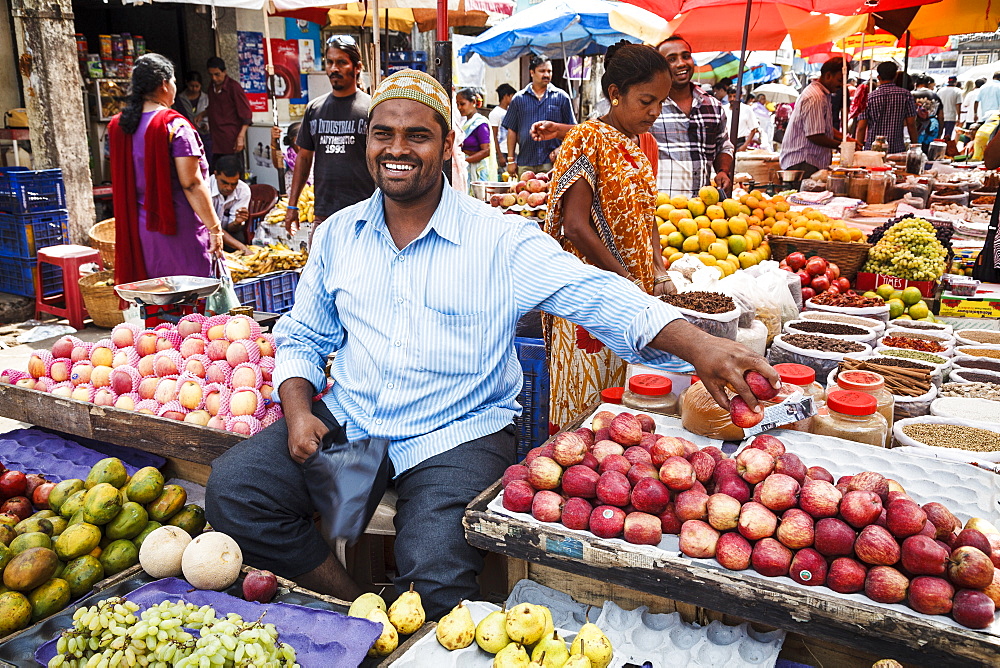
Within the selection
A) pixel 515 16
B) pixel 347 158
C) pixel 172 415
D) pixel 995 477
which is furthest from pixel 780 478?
pixel 515 16

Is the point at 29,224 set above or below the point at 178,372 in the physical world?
above

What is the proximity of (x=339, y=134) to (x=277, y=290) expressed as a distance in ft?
4.19

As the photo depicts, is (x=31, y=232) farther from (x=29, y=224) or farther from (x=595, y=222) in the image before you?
(x=595, y=222)

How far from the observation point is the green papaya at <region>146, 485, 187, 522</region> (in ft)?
7.79

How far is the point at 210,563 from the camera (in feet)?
6.73

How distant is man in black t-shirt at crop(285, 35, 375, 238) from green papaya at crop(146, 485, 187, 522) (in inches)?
132

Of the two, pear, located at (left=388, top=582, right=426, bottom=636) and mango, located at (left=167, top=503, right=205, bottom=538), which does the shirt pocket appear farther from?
mango, located at (left=167, top=503, right=205, bottom=538)

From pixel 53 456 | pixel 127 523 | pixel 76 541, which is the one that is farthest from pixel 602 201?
pixel 53 456


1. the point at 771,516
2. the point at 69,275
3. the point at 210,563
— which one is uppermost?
the point at 69,275

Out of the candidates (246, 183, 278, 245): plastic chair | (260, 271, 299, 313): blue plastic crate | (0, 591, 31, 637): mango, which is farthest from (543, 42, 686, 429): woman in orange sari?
(246, 183, 278, 245): plastic chair

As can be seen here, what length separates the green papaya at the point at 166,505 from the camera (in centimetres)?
238

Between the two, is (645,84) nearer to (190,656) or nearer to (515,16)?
(190,656)

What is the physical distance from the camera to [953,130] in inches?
698

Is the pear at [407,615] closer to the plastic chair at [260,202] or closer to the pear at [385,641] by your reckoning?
the pear at [385,641]
